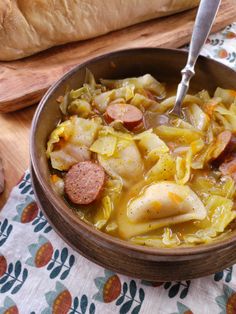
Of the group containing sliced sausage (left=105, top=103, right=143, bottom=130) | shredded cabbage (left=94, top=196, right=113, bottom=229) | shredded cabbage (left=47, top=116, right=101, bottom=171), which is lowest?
shredded cabbage (left=94, top=196, right=113, bottom=229)

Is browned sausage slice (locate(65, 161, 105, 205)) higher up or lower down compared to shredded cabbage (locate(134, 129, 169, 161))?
higher up

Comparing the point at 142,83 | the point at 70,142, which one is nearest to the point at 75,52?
the point at 142,83

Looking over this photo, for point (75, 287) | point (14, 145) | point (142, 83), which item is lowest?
point (75, 287)

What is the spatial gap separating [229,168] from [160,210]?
0.43 meters

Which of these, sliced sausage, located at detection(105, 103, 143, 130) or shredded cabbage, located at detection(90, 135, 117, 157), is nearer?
shredded cabbage, located at detection(90, 135, 117, 157)

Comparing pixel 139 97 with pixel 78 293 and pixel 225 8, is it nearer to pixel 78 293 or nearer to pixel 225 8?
pixel 78 293

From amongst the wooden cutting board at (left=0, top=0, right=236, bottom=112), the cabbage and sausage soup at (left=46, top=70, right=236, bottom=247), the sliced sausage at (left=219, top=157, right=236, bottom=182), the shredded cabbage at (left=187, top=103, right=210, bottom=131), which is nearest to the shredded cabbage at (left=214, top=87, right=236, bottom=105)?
the cabbage and sausage soup at (left=46, top=70, right=236, bottom=247)

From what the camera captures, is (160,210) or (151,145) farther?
(151,145)

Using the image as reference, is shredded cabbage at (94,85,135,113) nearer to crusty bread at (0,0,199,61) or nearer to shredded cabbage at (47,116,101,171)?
shredded cabbage at (47,116,101,171)

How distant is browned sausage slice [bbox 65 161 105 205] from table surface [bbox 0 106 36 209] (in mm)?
422

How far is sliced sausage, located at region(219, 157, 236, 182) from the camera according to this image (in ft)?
6.29

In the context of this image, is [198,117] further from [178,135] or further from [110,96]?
[110,96]

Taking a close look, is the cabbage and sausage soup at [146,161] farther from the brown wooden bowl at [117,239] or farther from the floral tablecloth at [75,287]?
the floral tablecloth at [75,287]

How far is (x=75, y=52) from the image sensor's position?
2836 mm
